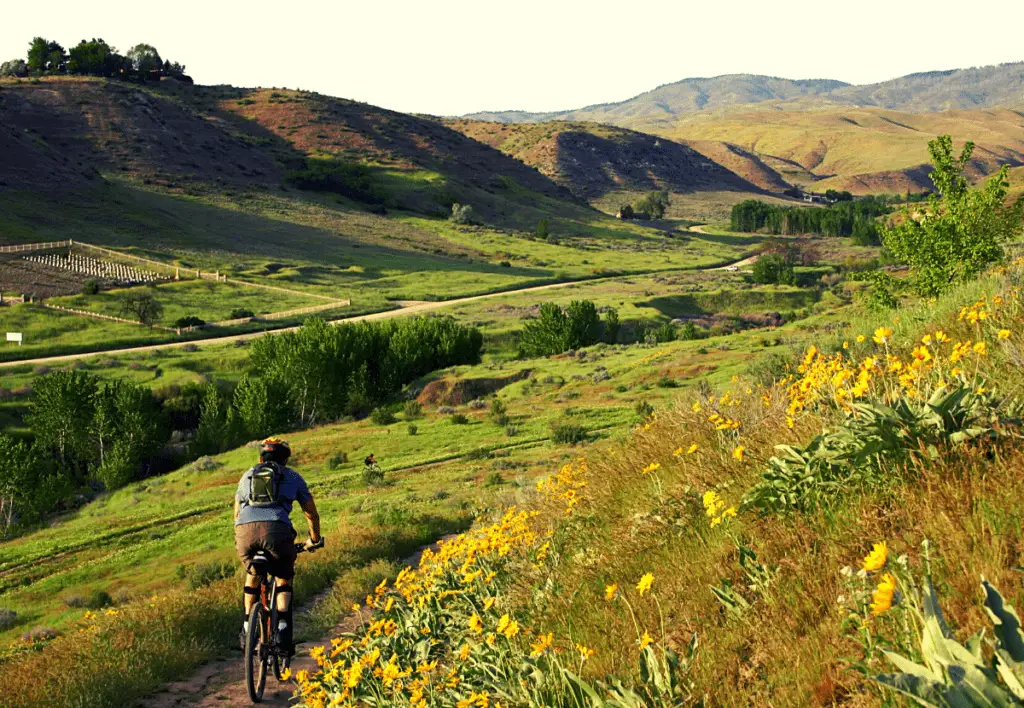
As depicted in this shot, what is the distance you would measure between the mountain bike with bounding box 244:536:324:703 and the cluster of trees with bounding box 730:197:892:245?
155m

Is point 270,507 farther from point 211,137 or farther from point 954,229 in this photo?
point 211,137

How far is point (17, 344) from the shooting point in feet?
187

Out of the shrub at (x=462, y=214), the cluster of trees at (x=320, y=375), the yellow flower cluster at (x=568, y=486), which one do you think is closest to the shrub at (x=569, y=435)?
the yellow flower cluster at (x=568, y=486)

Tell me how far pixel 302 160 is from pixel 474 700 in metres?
156

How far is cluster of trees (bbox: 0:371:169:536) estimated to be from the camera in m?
41.8

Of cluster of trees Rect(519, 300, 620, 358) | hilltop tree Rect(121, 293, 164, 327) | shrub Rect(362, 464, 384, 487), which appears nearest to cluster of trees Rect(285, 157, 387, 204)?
hilltop tree Rect(121, 293, 164, 327)

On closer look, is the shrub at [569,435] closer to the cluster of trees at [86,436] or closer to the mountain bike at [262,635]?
the mountain bike at [262,635]

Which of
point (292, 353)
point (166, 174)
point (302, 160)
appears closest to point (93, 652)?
point (292, 353)

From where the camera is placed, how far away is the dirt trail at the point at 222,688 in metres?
7.91

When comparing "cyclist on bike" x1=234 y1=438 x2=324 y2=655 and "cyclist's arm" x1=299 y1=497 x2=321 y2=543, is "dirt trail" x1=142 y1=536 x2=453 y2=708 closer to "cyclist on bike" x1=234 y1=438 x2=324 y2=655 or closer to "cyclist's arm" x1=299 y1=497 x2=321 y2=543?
"cyclist on bike" x1=234 y1=438 x2=324 y2=655

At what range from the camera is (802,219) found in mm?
158250

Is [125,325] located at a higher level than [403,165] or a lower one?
lower

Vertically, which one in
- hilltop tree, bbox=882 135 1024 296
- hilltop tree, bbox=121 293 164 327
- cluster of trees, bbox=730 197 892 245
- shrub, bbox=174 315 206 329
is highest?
cluster of trees, bbox=730 197 892 245

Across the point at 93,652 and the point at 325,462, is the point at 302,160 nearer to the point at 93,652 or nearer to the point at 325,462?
the point at 325,462
